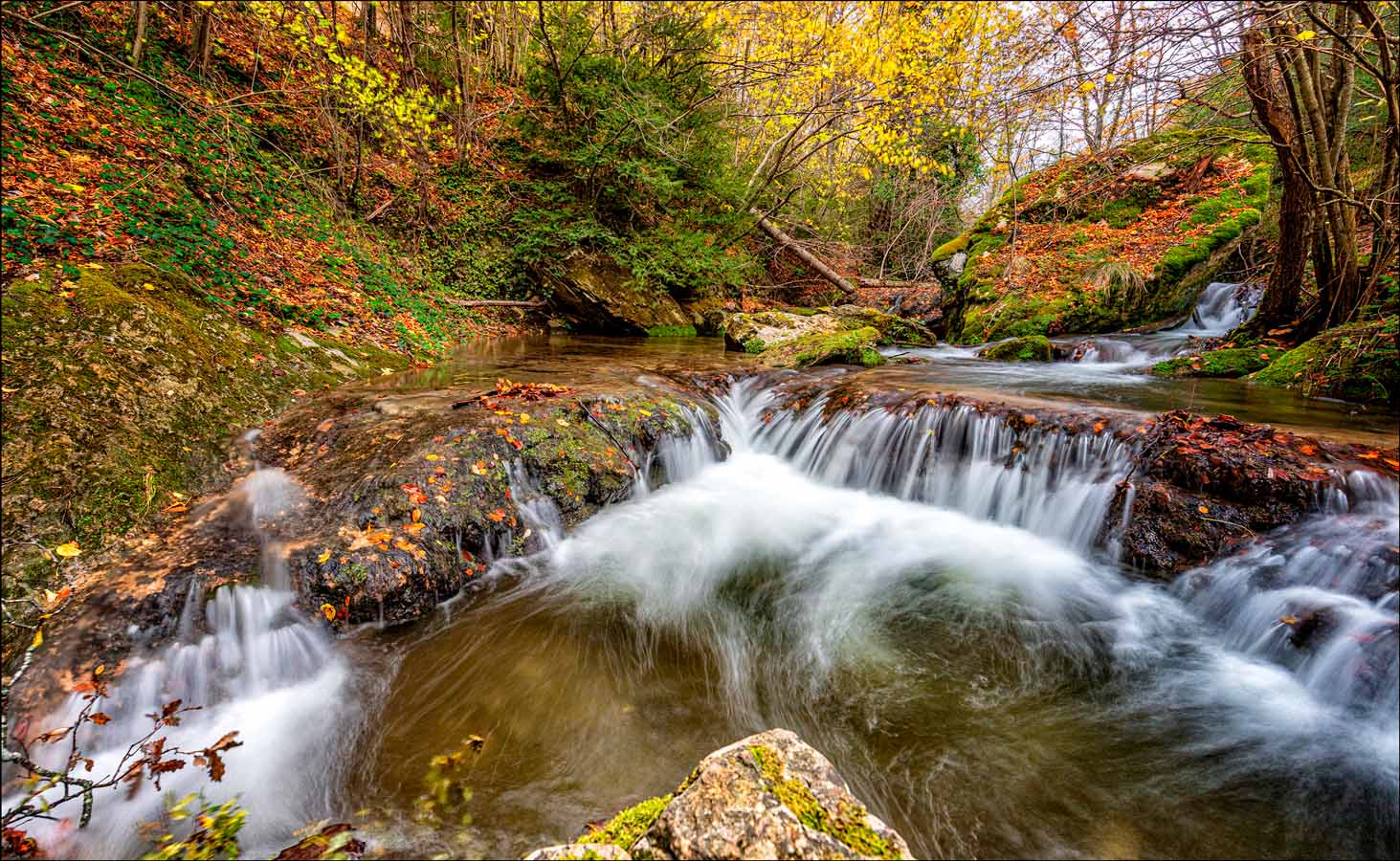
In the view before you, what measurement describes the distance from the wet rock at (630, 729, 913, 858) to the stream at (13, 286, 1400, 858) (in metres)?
1.35

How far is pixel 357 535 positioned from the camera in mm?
3506

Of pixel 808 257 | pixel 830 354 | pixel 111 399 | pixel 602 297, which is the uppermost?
pixel 808 257

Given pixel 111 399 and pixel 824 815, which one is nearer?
pixel 824 815

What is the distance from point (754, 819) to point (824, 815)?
176 millimetres

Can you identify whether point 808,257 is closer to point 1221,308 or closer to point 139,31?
point 1221,308

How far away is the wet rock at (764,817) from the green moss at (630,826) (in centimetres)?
5

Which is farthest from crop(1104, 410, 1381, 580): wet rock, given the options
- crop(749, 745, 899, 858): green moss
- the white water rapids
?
crop(749, 745, 899, 858): green moss

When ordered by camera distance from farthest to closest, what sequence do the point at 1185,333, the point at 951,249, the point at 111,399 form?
the point at 951,249, the point at 1185,333, the point at 111,399

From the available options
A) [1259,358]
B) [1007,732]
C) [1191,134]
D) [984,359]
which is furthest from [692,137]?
[1007,732]

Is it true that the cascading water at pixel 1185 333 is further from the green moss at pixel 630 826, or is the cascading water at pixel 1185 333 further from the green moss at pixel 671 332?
the green moss at pixel 630 826

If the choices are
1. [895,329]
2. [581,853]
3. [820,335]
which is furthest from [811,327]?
[581,853]

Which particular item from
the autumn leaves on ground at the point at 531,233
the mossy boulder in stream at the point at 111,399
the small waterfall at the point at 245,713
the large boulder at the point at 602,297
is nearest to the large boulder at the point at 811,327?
the autumn leaves on ground at the point at 531,233

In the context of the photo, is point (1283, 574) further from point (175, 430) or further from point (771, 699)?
point (175, 430)

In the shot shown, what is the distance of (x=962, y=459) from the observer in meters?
5.44
